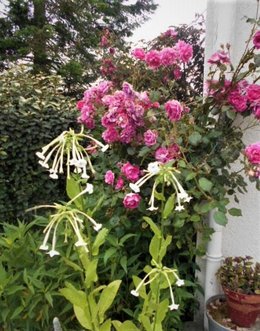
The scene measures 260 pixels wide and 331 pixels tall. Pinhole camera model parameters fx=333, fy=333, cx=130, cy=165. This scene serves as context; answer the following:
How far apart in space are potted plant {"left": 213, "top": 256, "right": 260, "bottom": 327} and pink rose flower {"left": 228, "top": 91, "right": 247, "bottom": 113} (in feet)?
2.55

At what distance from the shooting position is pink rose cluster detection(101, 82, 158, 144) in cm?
150

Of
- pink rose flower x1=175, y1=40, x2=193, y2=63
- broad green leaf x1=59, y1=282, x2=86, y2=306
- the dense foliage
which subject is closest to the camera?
broad green leaf x1=59, y1=282, x2=86, y2=306

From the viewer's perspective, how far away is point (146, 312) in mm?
1112

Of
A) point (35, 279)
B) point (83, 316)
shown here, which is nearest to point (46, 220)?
point (35, 279)

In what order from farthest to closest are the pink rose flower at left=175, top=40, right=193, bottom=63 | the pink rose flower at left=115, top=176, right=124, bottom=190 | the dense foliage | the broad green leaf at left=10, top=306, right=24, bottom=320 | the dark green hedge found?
the dense foliage < the dark green hedge < the pink rose flower at left=175, top=40, right=193, bottom=63 < the pink rose flower at left=115, top=176, right=124, bottom=190 < the broad green leaf at left=10, top=306, right=24, bottom=320

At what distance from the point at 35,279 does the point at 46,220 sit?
0.27 m

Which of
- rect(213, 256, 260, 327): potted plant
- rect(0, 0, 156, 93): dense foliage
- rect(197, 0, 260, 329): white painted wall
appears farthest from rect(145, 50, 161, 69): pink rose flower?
rect(0, 0, 156, 93): dense foliage

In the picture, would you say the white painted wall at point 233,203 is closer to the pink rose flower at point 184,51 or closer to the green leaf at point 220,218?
the pink rose flower at point 184,51

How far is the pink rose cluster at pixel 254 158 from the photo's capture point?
54.6 inches

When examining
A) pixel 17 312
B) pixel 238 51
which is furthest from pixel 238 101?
pixel 17 312

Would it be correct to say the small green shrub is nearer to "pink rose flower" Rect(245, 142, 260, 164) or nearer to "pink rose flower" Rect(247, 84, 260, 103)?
"pink rose flower" Rect(245, 142, 260, 164)

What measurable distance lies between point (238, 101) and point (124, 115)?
0.52 meters

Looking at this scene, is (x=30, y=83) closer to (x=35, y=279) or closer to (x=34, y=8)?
(x=35, y=279)

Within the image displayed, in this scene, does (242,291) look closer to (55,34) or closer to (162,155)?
(162,155)
